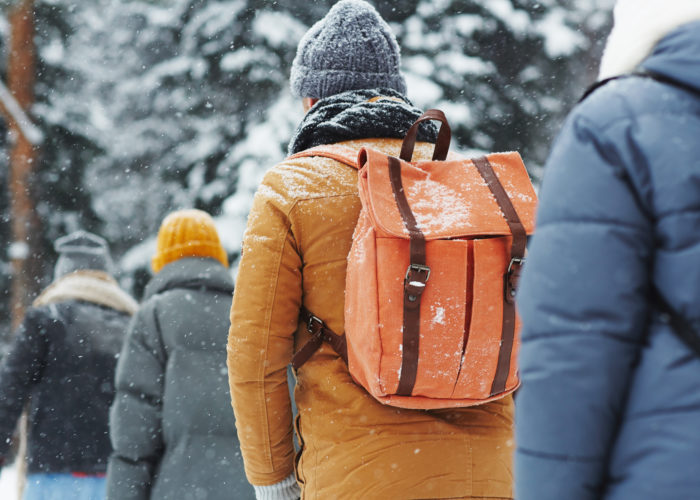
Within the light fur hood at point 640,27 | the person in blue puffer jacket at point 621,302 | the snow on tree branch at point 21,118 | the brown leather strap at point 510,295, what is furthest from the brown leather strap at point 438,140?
the snow on tree branch at point 21,118

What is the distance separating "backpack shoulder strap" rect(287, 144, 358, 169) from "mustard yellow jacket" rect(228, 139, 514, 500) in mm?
24

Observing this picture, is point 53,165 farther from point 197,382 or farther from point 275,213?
point 275,213

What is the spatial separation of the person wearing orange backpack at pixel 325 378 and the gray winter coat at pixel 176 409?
145cm

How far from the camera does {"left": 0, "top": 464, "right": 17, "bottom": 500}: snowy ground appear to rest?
8.58 m

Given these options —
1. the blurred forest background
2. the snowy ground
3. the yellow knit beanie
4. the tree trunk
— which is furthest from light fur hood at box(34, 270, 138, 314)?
the tree trunk

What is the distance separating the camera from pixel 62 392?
4266 millimetres

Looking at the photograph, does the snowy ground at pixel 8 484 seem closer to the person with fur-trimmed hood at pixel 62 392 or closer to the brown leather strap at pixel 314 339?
the person with fur-trimmed hood at pixel 62 392

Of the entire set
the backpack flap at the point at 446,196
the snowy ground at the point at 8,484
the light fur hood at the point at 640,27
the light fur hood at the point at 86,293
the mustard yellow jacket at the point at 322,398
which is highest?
the light fur hood at the point at 640,27

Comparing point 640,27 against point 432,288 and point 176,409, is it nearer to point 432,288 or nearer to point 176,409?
point 432,288

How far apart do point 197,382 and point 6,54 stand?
32.9 ft

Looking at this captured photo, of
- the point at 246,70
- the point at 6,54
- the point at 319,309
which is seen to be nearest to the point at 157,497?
the point at 319,309

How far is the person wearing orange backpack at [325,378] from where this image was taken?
1.82 meters

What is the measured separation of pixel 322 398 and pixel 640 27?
120 centimetres

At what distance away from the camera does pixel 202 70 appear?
402 inches
